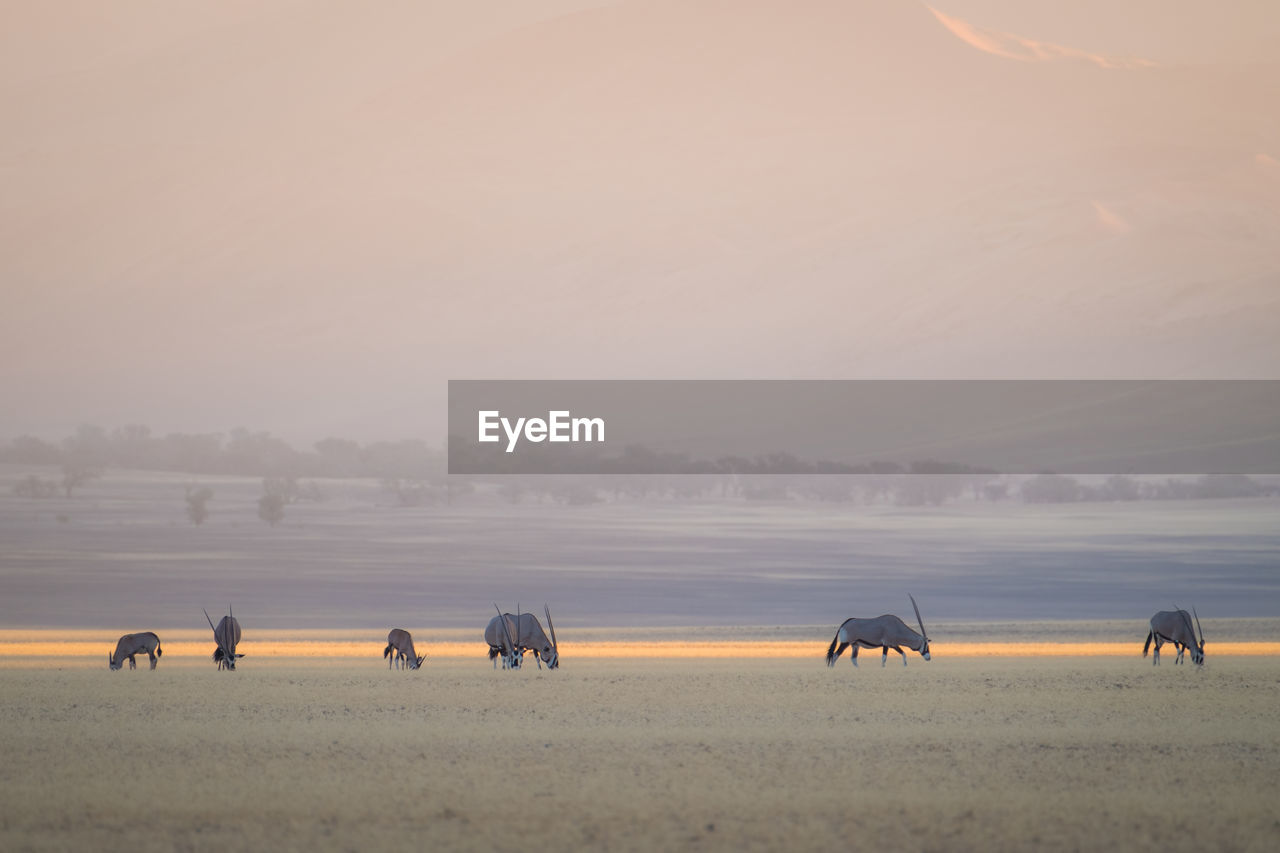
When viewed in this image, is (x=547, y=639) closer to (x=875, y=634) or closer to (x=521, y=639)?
(x=521, y=639)

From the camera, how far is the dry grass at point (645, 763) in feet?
59.0

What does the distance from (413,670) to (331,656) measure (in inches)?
545

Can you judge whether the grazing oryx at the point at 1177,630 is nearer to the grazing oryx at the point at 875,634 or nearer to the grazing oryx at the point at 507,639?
the grazing oryx at the point at 875,634

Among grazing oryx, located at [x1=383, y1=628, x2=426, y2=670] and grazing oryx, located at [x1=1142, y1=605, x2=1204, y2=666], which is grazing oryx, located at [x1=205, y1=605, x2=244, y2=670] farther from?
grazing oryx, located at [x1=1142, y1=605, x2=1204, y2=666]

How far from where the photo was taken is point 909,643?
155ft

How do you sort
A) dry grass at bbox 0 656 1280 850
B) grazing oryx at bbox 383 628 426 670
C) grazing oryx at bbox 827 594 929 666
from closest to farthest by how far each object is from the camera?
dry grass at bbox 0 656 1280 850 → grazing oryx at bbox 827 594 929 666 → grazing oryx at bbox 383 628 426 670

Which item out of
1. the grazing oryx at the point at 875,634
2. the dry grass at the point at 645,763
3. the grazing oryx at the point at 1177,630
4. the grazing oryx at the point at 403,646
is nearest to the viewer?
the dry grass at the point at 645,763

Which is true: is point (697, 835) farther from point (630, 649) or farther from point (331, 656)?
point (630, 649)

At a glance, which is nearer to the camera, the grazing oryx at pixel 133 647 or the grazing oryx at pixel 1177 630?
the grazing oryx at pixel 1177 630

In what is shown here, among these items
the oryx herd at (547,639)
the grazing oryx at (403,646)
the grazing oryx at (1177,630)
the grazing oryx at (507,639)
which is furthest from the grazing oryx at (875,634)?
the grazing oryx at (403,646)

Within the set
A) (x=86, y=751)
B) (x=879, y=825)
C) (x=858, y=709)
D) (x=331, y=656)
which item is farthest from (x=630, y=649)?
(x=879, y=825)

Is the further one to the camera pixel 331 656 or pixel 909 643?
pixel 331 656

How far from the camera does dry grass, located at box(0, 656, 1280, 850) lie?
17984mm

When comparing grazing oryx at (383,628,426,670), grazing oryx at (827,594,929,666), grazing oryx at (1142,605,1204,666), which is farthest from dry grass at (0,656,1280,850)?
grazing oryx at (383,628,426,670)
